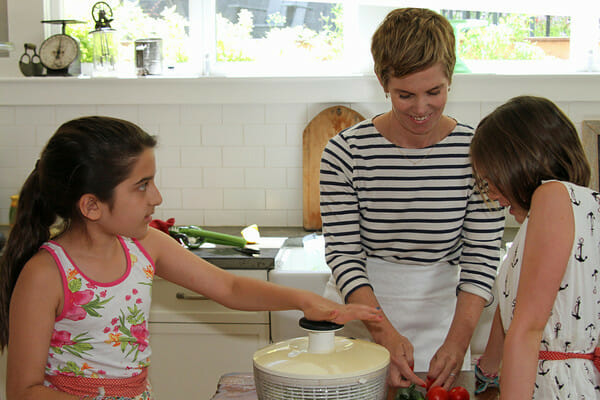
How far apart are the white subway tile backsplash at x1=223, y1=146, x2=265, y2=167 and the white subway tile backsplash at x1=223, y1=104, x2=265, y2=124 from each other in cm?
12

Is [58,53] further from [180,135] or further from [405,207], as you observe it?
[405,207]

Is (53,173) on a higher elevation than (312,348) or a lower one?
higher

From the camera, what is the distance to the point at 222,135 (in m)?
3.03

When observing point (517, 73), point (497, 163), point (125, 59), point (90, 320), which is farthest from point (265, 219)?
point (497, 163)

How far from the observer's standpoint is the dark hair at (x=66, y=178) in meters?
1.34

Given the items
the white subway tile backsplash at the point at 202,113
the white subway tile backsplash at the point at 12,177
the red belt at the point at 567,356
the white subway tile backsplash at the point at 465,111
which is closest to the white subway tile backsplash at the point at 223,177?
the white subway tile backsplash at the point at 202,113

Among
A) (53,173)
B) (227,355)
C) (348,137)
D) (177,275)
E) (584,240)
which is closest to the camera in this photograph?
(584,240)

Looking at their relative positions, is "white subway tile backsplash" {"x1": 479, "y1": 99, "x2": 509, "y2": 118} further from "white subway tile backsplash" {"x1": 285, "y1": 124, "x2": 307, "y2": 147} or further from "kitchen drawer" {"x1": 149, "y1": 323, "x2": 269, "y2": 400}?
"kitchen drawer" {"x1": 149, "y1": 323, "x2": 269, "y2": 400}

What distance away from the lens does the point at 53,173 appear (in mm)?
1344

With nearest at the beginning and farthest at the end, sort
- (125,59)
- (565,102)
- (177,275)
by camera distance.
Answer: (177,275), (565,102), (125,59)

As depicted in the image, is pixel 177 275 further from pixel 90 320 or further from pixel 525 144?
pixel 525 144

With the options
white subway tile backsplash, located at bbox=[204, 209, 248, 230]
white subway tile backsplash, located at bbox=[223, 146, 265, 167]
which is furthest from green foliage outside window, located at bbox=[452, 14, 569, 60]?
white subway tile backsplash, located at bbox=[204, 209, 248, 230]

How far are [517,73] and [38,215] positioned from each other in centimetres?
231

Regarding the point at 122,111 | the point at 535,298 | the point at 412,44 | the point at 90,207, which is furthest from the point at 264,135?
the point at 535,298
